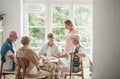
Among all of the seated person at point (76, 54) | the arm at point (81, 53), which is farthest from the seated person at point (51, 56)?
the arm at point (81, 53)

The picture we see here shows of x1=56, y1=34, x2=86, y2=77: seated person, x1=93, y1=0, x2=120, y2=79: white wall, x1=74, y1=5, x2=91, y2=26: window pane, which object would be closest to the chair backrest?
x1=56, y1=34, x2=86, y2=77: seated person

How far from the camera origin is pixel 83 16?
24.0 ft

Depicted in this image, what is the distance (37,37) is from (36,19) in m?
0.45

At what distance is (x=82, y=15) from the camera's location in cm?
730

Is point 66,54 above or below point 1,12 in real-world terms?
below

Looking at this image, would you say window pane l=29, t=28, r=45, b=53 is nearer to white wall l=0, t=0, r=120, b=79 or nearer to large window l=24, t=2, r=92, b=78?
large window l=24, t=2, r=92, b=78

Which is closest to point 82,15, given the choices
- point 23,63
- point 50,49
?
point 50,49

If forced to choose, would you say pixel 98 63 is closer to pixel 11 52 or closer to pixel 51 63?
pixel 51 63

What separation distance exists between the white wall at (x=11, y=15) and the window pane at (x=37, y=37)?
0.48m

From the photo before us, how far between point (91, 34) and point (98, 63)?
2.61 ft

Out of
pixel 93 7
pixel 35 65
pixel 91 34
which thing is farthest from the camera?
pixel 91 34

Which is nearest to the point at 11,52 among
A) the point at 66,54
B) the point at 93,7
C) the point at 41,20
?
the point at 66,54

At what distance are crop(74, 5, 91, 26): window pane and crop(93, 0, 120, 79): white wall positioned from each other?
527mm

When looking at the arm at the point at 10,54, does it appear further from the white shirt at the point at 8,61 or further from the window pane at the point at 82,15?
the window pane at the point at 82,15
